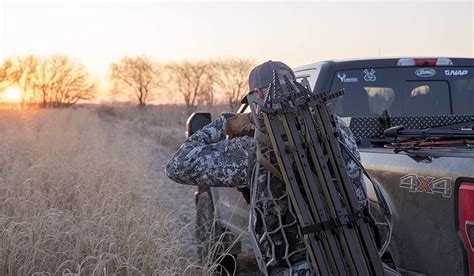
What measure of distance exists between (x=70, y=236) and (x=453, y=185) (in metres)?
2.85

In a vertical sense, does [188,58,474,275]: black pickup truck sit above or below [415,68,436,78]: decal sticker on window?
below

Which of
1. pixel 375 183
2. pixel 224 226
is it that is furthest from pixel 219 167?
pixel 224 226

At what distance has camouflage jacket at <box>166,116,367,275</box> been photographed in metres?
2.77

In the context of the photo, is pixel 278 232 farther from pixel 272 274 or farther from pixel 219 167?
pixel 219 167

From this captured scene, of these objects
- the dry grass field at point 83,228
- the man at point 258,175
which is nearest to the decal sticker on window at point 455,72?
the man at point 258,175

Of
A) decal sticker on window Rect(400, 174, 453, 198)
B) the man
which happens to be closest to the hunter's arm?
the man

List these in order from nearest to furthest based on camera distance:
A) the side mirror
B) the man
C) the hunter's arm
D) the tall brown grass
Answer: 1. the man
2. the hunter's arm
3. the tall brown grass
4. the side mirror

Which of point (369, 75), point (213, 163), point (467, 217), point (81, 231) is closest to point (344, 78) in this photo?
point (369, 75)

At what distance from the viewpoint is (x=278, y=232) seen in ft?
9.16

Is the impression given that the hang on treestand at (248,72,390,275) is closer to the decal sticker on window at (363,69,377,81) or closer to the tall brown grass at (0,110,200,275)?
the tall brown grass at (0,110,200,275)

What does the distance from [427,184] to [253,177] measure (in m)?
0.79

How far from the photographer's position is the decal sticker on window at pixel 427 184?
8.33ft

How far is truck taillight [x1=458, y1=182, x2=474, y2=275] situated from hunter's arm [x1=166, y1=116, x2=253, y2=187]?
3.30 feet

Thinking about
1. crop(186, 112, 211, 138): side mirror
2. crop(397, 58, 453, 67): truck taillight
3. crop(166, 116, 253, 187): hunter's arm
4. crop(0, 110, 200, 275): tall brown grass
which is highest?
crop(397, 58, 453, 67): truck taillight
